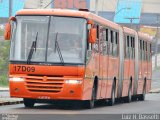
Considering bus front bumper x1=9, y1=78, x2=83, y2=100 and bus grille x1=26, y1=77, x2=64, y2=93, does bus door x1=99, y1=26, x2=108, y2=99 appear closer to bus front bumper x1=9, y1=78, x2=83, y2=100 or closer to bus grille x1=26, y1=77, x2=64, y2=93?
bus front bumper x1=9, y1=78, x2=83, y2=100

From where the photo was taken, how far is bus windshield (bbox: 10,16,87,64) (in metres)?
25.2

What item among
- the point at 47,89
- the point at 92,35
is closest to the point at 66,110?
the point at 47,89

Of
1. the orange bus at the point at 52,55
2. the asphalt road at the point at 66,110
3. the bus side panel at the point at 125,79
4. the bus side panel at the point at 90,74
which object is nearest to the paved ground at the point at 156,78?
the bus side panel at the point at 125,79

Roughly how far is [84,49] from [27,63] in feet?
6.09

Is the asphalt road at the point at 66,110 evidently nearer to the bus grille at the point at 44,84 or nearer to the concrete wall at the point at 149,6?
the bus grille at the point at 44,84

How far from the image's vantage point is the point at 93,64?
88.0ft

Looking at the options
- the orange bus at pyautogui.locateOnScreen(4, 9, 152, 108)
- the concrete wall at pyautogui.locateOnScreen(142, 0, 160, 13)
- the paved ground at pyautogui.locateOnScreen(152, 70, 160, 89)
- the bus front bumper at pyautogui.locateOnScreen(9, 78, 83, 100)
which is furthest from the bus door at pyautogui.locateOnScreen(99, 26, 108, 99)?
the concrete wall at pyautogui.locateOnScreen(142, 0, 160, 13)

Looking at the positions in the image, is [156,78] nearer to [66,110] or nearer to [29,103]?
[29,103]

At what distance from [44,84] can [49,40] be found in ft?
4.75

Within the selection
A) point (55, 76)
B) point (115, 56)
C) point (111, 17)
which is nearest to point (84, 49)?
point (55, 76)

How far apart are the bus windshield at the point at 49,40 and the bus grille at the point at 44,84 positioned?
0.60 m

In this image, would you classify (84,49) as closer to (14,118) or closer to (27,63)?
(27,63)

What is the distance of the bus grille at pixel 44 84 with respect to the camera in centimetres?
2488

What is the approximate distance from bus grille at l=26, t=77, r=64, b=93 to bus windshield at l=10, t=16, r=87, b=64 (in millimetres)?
602
